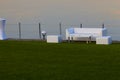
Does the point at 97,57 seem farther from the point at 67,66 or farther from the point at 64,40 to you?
the point at 64,40

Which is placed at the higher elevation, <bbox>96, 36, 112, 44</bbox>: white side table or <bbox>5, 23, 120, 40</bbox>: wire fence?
<bbox>5, 23, 120, 40</bbox>: wire fence

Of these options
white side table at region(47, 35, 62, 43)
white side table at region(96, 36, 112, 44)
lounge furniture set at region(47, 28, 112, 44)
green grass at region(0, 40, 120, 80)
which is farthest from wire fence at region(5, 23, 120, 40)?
green grass at region(0, 40, 120, 80)

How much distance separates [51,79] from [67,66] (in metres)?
1.62

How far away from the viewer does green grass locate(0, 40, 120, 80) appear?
9.19 m

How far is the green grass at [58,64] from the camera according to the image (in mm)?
9192

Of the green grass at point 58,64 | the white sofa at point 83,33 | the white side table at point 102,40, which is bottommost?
the green grass at point 58,64

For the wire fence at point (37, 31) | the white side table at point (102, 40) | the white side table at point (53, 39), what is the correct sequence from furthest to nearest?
the wire fence at point (37, 31), the white side table at point (53, 39), the white side table at point (102, 40)

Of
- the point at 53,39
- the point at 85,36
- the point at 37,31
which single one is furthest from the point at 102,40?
the point at 37,31

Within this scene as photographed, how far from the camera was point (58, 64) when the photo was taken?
1073cm

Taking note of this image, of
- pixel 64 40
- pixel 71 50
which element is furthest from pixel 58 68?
pixel 64 40

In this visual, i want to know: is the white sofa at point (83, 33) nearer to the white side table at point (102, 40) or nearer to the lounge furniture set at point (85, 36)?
the lounge furniture set at point (85, 36)

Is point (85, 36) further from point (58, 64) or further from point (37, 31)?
point (58, 64)

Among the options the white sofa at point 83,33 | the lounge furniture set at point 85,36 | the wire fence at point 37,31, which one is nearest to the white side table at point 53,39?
the lounge furniture set at point 85,36

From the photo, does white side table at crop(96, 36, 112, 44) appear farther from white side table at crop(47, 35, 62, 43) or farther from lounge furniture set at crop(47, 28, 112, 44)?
white side table at crop(47, 35, 62, 43)
